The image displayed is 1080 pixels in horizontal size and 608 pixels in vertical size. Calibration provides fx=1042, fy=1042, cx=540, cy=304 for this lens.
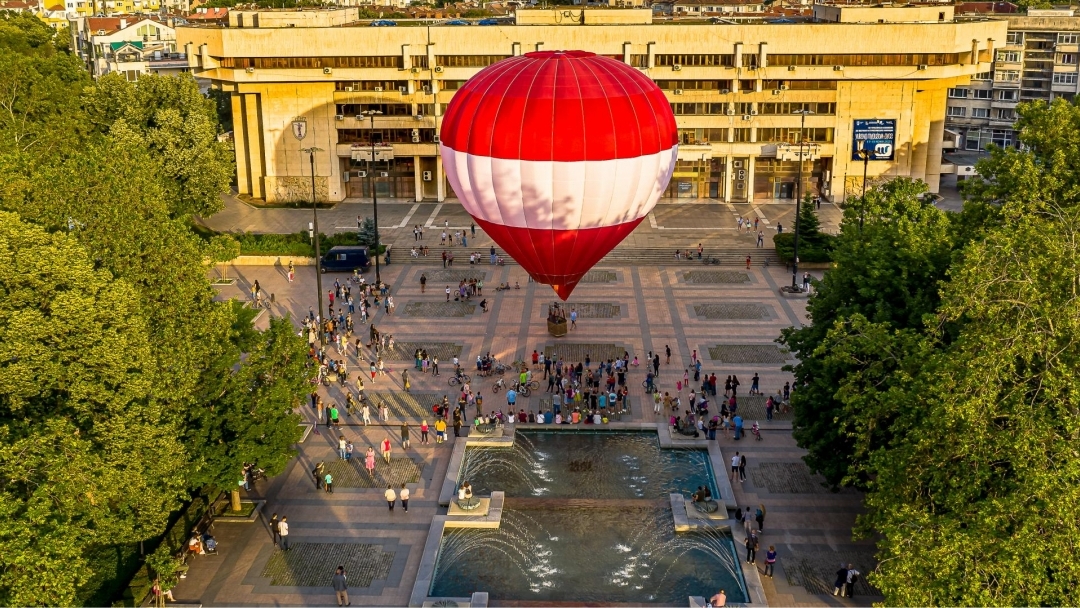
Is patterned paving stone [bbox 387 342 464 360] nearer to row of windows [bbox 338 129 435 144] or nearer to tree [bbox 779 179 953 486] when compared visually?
tree [bbox 779 179 953 486]

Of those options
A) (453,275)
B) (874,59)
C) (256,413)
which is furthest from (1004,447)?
(874,59)

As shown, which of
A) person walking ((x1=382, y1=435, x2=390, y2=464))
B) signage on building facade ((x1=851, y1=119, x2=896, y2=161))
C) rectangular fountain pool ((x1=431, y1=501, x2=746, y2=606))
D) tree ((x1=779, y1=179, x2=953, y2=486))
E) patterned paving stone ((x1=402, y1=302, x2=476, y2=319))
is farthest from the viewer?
signage on building facade ((x1=851, y1=119, x2=896, y2=161))

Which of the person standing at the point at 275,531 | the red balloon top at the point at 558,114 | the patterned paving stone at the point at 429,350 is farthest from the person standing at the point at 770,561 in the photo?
the patterned paving stone at the point at 429,350

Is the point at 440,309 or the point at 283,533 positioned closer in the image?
the point at 283,533

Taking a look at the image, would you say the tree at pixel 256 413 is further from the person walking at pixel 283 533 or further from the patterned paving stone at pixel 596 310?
the patterned paving stone at pixel 596 310

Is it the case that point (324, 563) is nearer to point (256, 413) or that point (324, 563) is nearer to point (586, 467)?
point (256, 413)

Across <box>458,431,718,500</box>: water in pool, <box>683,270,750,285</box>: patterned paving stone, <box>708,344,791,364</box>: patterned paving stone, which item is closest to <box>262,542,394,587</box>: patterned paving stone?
<box>458,431,718,500</box>: water in pool

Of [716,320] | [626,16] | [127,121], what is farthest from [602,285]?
[127,121]

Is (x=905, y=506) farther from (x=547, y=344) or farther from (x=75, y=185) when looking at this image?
(x=547, y=344)

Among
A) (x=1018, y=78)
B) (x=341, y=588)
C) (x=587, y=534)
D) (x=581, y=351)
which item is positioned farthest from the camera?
(x=1018, y=78)
